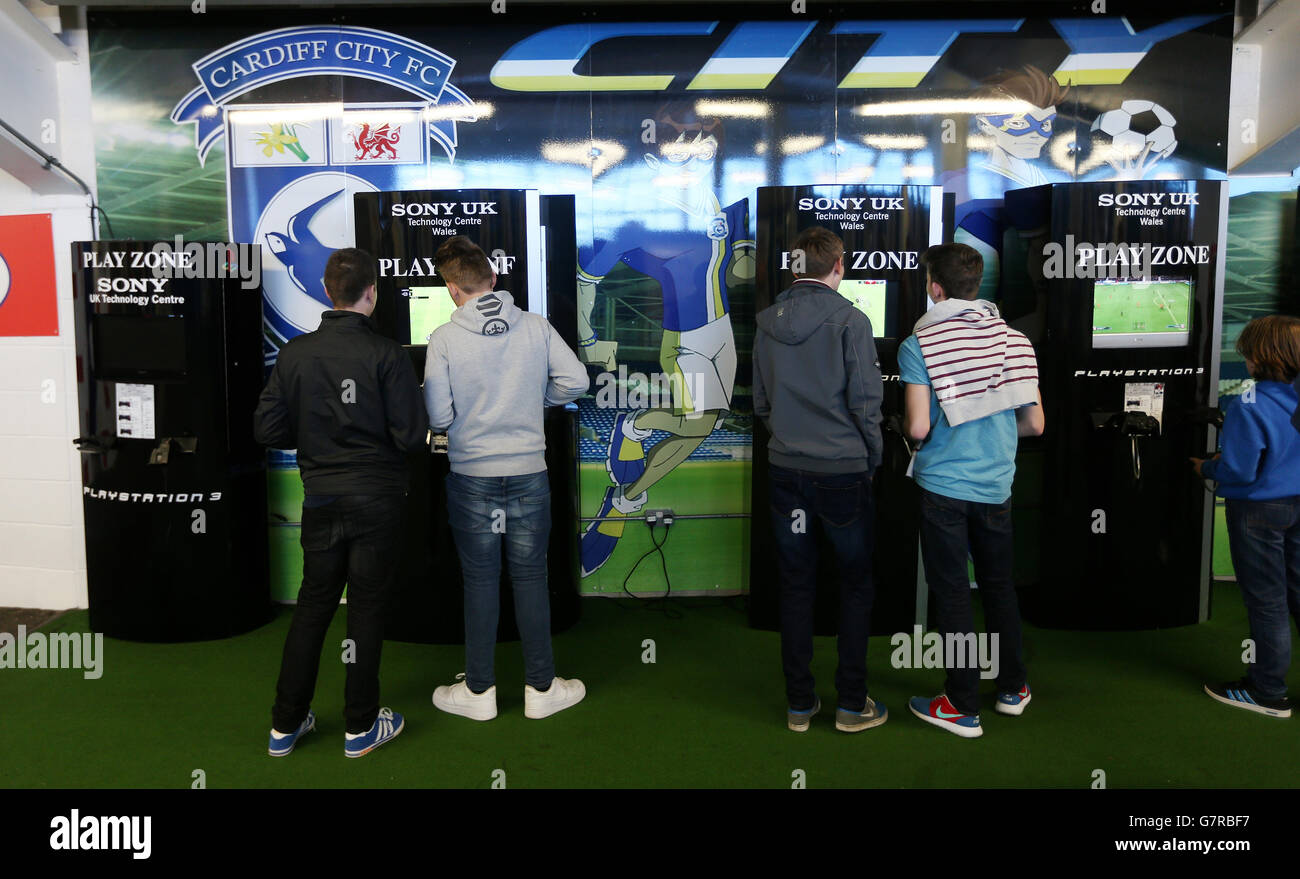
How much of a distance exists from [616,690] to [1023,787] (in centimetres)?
146

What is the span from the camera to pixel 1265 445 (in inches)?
126

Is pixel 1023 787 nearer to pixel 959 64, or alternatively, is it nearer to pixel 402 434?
pixel 402 434

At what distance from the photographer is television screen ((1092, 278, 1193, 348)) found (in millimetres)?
4125

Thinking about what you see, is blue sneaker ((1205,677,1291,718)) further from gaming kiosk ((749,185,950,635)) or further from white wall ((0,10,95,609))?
white wall ((0,10,95,609))

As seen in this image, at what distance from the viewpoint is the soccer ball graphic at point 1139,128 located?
180 inches

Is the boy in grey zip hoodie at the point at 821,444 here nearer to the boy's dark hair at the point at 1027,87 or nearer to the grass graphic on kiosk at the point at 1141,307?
the grass graphic on kiosk at the point at 1141,307

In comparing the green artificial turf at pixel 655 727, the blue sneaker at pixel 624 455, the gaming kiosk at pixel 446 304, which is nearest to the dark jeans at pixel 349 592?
the green artificial turf at pixel 655 727

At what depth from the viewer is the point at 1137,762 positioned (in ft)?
10.1

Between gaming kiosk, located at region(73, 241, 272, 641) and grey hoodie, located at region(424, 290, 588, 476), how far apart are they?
139 cm

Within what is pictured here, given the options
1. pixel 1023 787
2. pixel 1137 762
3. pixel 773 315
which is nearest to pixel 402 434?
pixel 773 315

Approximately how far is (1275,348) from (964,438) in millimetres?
1075

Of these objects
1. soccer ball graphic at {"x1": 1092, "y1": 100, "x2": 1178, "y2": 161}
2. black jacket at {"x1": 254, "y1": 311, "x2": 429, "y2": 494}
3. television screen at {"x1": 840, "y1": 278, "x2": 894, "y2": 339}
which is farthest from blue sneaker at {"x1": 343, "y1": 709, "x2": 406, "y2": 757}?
soccer ball graphic at {"x1": 1092, "y1": 100, "x2": 1178, "y2": 161}

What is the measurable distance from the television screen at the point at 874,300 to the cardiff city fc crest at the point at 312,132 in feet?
6.39

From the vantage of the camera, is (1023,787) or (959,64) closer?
(1023,787)
